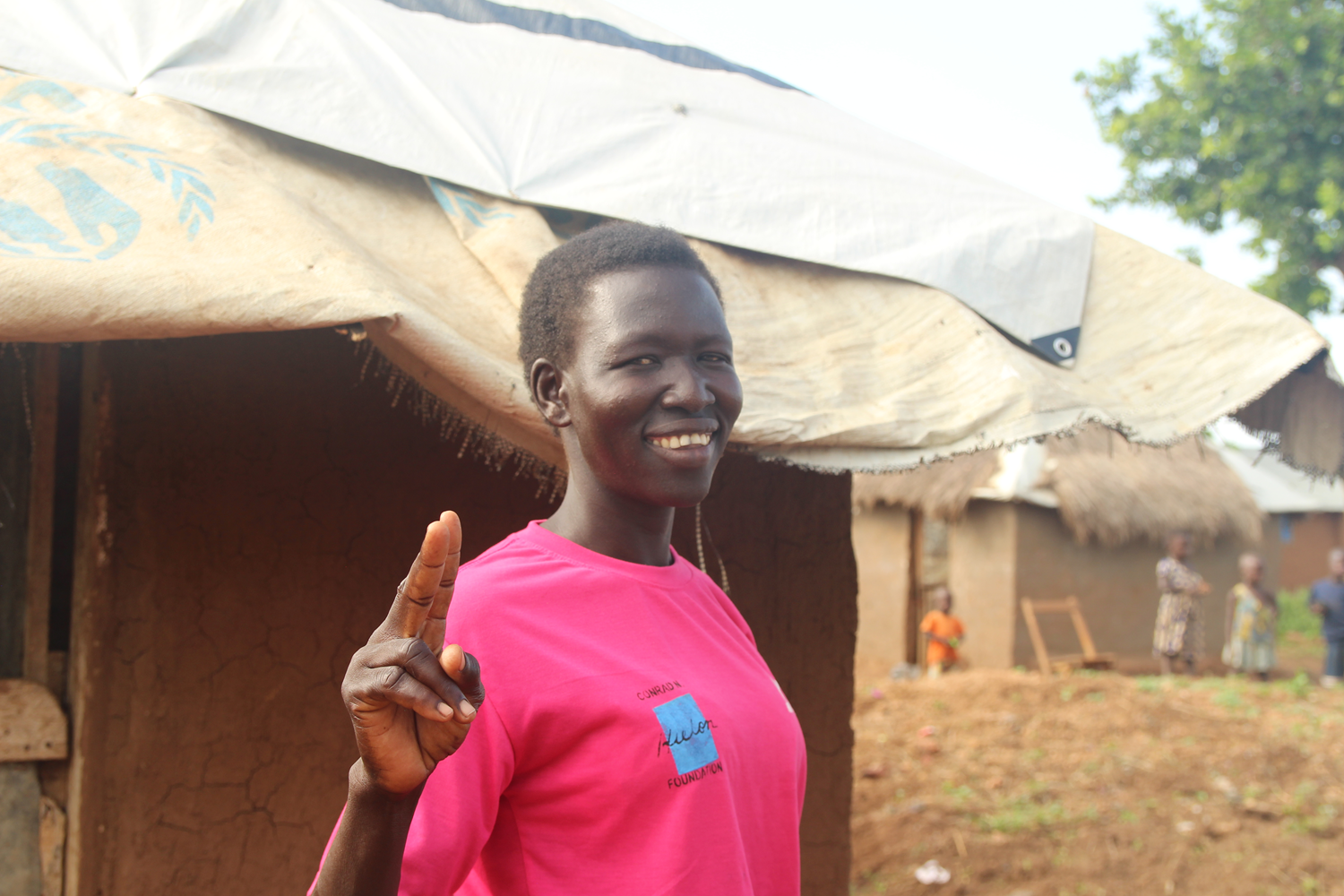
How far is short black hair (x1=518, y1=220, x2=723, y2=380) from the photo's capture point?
1446 millimetres

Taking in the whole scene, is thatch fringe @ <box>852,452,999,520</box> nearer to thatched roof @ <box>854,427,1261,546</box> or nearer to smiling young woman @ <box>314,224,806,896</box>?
thatched roof @ <box>854,427,1261,546</box>

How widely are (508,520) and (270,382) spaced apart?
27.0 inches

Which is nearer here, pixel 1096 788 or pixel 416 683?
pixel 416 683

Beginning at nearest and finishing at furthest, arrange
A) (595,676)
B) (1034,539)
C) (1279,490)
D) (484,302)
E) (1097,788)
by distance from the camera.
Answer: (595,676)
(484,302)
(1097,788)
(1034,539)
(1279,490)

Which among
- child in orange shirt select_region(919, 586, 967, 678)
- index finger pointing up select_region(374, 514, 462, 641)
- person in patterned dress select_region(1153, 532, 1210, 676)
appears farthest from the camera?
person in patterned dress select_region(1153, 532, 1210, 676)

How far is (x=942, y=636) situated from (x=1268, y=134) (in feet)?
22.5

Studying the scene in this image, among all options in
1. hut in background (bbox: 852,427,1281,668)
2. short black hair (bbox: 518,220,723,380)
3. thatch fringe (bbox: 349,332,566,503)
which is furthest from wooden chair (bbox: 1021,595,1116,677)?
short black hair (bbox: 518,220,723,380)

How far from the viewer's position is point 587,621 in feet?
4.18

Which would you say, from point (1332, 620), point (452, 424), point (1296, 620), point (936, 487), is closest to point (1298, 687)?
point (1332, 620)

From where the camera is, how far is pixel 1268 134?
11.3 m

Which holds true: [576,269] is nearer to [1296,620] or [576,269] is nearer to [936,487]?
[936,487]

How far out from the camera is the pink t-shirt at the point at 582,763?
43.9 inches

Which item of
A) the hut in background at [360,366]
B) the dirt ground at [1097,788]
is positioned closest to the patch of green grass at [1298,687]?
the dirt ground at [1097,788]

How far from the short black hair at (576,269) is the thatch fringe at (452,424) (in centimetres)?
33
